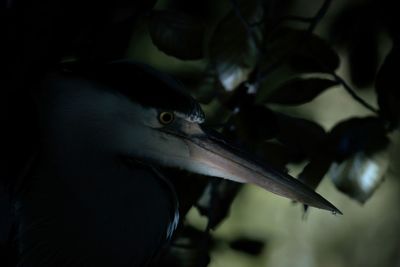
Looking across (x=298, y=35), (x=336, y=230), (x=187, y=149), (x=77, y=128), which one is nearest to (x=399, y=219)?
(x=336, y=230)

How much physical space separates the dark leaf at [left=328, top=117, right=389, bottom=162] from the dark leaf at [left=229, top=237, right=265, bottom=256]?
A: 0.38 m

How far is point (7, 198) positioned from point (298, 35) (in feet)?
1.84

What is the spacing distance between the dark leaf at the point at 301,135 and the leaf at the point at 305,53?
0.31 ft

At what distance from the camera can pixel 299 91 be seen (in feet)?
3.71

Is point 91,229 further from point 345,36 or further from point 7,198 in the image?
point 345,36

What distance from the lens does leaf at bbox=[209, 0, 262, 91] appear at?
115 cm

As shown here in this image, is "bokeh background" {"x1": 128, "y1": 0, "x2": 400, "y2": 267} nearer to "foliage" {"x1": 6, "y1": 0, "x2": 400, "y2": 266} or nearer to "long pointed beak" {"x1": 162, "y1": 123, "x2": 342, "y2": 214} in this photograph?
"foliage" {"x1": 6, "y1": 0, "x2": 400, "y2": 266}

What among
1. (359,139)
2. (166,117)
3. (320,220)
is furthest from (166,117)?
(320,220)

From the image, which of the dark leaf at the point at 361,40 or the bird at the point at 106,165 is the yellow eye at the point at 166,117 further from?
the dark leaf at the point at 361,40

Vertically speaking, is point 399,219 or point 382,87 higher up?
point 382,87

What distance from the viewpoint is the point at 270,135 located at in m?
1.04

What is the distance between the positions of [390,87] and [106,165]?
1.40 ft

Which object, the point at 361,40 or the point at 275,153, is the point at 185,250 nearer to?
the point at 275,153

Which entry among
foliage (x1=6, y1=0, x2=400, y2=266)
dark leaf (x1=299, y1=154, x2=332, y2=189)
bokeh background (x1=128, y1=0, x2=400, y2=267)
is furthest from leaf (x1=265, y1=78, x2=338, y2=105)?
bokeh background (x1=128, y1=0, x2=400, y2=267)
